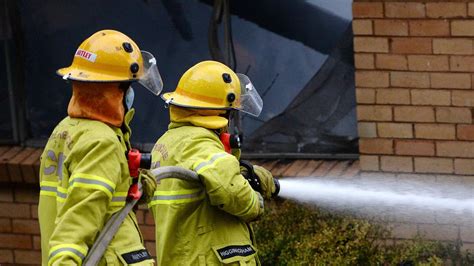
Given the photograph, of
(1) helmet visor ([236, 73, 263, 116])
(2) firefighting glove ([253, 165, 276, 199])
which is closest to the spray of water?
(2) firefighting glove ([253, 165, 276, 199])

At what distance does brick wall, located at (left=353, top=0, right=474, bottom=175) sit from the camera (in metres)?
8.08

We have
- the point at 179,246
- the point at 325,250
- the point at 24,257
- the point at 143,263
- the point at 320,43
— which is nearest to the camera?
the point at 143,263

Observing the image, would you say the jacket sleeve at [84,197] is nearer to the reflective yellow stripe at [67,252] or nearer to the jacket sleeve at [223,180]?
the reflective yellow stripe at [67,252]

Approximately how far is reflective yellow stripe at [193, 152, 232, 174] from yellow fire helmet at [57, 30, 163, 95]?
0.46 meters

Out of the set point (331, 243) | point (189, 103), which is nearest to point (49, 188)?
point (189, 103)

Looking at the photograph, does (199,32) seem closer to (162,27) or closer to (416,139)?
(162,27)

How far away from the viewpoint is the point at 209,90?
6988 millimetres

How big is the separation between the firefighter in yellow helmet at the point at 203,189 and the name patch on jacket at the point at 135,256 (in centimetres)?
47

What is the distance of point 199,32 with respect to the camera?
9.05 m

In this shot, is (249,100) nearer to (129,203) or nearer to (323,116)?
(129,203)

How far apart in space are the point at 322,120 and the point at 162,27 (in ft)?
4.00

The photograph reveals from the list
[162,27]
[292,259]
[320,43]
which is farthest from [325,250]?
[162,27]

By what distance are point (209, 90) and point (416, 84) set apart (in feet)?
5.42

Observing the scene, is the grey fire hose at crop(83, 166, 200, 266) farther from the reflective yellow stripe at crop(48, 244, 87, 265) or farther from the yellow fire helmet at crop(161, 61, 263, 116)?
the yellow fire helmet at crop(161, 61, 263, 116)
